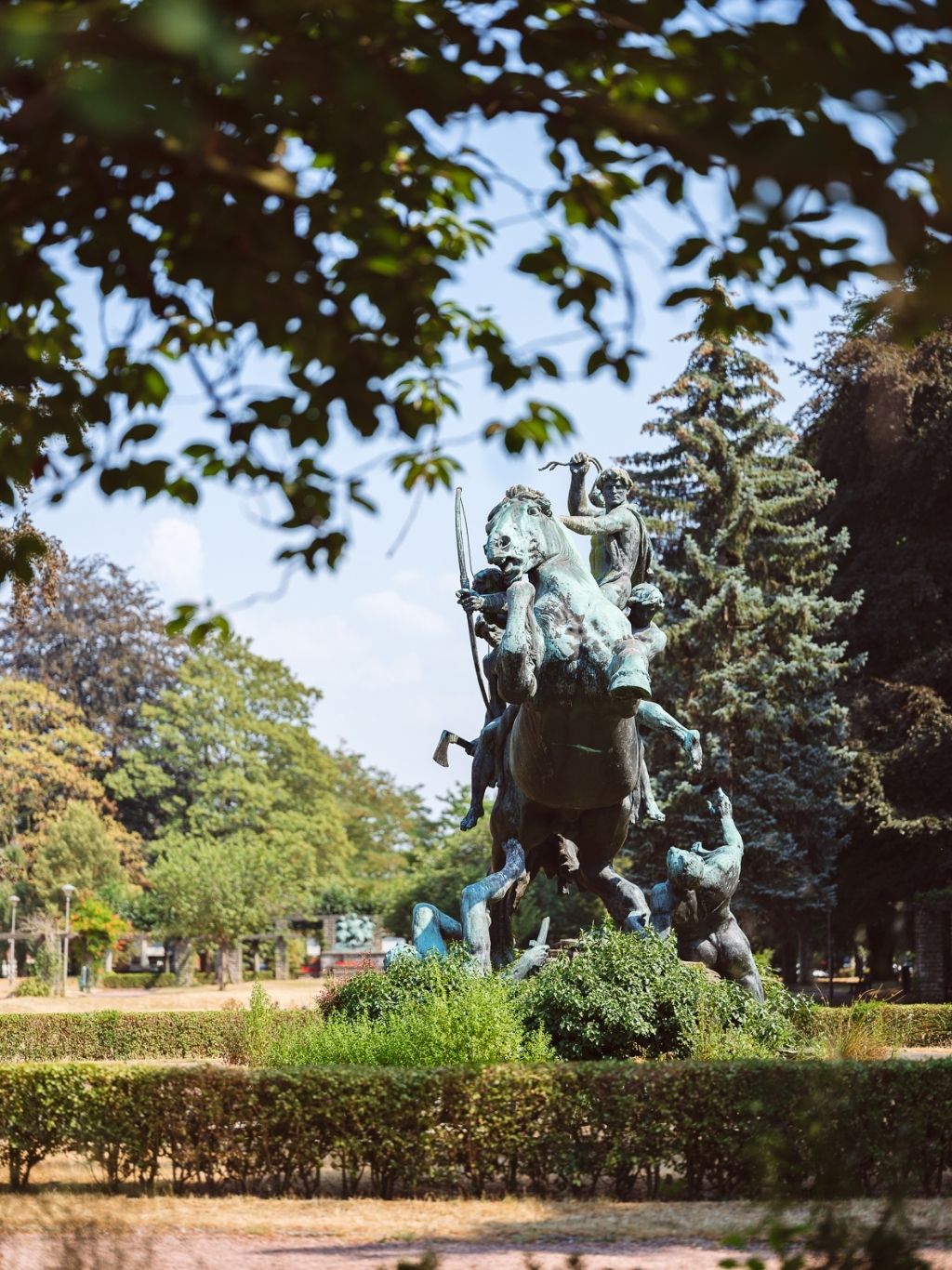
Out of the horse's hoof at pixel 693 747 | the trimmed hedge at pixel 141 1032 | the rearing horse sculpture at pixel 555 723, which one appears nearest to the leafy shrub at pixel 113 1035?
the trimmed hedge at pixel 141 1032

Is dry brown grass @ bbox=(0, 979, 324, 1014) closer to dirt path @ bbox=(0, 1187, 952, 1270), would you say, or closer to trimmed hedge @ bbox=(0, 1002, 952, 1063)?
trimmed hedge @ bbox=(0, 1002, 952, 1063)

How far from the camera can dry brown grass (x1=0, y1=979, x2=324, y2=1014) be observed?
3075 centimetres

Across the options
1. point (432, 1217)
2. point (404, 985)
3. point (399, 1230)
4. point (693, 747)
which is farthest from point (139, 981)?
point (399, 1230)

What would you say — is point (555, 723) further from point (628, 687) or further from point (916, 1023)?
point (916, 1023)

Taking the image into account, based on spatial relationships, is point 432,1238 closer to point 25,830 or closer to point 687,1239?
point 687,1239

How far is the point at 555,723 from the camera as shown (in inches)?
467

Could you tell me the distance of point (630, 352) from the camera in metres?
4.92

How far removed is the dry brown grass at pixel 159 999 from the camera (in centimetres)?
3075


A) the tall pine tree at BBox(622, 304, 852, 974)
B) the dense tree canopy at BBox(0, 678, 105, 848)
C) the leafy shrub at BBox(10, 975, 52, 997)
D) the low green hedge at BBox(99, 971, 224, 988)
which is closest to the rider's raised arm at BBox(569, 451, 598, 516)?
the tall pine tree at BBox(622, 304, 852, 974)

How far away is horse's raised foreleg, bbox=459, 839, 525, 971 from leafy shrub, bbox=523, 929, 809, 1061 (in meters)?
0.61

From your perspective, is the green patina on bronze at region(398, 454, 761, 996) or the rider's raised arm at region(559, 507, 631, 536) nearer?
the green patina on bronze at region(398, 454, 761, 996)

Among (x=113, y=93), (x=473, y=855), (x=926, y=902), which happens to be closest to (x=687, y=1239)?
(x=113, y=93)

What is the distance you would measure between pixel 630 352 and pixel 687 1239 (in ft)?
17.0

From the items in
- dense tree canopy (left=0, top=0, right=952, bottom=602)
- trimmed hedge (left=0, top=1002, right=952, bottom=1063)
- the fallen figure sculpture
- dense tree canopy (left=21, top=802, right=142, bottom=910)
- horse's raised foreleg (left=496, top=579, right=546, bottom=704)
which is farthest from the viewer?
dense tree canopy (left=21, top=802, right=142, bottom=910)
